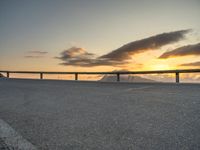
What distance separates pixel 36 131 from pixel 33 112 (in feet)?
6.28

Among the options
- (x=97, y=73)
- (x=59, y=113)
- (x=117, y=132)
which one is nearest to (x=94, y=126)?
(x=117, y=132)

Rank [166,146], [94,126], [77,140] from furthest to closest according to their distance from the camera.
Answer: [94,126]
[77,140]
[166,146]

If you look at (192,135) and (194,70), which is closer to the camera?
(192,135)

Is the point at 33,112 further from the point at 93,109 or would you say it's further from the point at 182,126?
the point at 182,126

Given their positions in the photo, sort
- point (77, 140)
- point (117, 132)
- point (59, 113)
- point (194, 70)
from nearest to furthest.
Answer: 1. point (77, 140)
2. point (117, 132)
3. point (59, 113)
4. point (194, 70)

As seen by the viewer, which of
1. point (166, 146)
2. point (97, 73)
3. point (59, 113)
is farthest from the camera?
point (97, 73)

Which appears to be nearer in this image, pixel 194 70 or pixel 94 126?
pixel 94 126

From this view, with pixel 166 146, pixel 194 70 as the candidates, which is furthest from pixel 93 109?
pixel 194 70

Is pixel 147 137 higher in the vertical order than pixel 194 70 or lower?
lower

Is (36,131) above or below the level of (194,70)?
below

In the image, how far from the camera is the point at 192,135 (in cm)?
459

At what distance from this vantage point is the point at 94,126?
5305 millimetres

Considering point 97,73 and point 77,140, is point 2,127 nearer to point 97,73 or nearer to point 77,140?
point 77,140

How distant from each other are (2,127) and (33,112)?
1.52 meters
